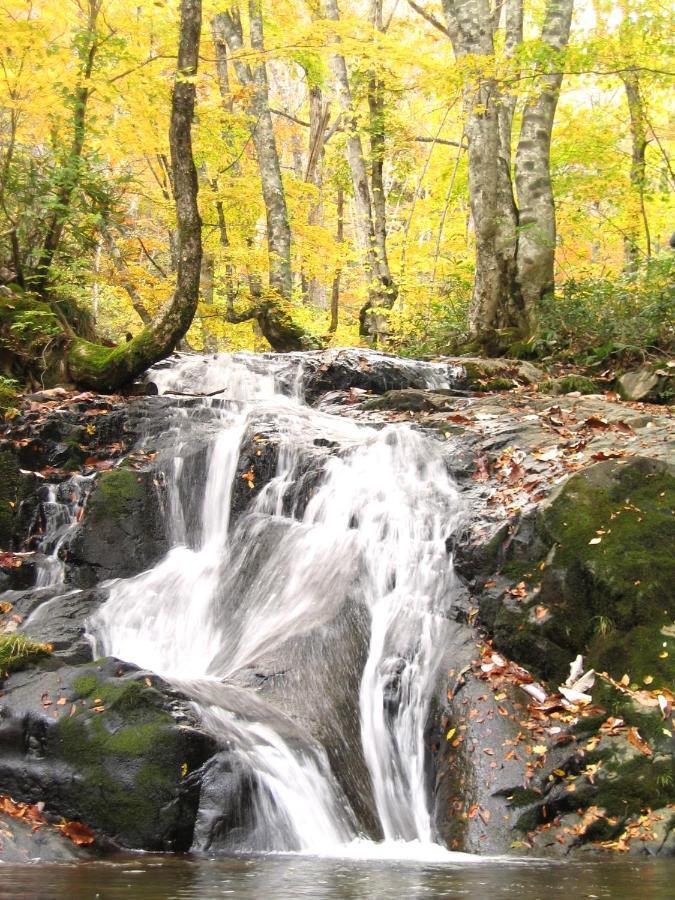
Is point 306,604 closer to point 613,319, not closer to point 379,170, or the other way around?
point 613,319

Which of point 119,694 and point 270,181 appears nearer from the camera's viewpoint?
point 119,694

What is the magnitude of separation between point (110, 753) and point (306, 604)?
212cm

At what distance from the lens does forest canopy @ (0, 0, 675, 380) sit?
35.5 feet

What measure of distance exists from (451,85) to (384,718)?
9.07m

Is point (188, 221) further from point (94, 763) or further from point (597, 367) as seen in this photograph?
point (94, 763)

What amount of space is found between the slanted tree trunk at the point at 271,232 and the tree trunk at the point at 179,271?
6026mm

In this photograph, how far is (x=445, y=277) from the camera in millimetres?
17188

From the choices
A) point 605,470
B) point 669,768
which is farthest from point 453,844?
point 605,470

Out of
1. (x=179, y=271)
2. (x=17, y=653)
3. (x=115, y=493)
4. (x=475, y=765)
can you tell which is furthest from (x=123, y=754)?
(x=179, y=271)

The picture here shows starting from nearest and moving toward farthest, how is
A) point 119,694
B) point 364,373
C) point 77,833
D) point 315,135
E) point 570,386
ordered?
point 77,833 → point 119,694 → point 570,386 → point 364,373 → point 315,135

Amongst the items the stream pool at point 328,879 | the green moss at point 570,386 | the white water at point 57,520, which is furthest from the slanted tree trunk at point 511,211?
the stream pool at point 328,879

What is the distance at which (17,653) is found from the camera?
5379 mm

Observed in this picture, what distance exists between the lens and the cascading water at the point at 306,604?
15.7ft

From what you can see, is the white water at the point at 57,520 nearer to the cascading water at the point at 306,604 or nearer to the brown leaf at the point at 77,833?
the cascading water at the point at 306,604
